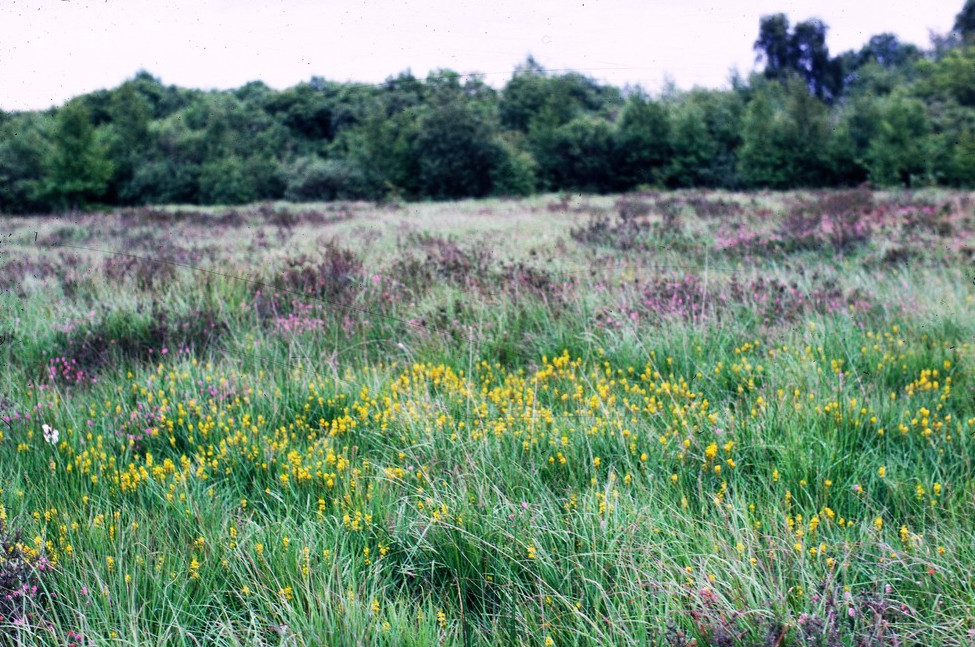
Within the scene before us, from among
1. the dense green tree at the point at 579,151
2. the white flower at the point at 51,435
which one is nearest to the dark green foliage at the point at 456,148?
the dense green tree at the point at 579,151

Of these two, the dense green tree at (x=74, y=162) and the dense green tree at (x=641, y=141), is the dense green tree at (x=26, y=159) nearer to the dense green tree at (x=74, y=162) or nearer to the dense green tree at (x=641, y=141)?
the dense green tree at (x=74, y=162)

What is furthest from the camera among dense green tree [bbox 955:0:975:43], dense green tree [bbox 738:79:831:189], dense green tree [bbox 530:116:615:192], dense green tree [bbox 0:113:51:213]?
dense green tree [bbox 530:116:615:192]

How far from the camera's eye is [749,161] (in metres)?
32.9

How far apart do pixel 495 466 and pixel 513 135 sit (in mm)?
35314

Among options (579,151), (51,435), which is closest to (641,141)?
(579,151)

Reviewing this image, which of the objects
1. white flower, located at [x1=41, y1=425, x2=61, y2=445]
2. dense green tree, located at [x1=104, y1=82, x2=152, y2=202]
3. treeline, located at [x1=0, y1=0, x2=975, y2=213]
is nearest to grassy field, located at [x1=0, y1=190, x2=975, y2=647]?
white flower, located at [x1=41, y1=425, x2=61, y2=445]

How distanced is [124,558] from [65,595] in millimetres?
180

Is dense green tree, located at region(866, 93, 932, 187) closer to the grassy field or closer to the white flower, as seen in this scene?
the grassy field

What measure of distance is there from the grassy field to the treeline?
164cm

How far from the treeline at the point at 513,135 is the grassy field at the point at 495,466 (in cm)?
164

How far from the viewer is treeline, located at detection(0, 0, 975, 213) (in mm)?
5719

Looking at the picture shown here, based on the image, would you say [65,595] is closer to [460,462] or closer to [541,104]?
[460,462]

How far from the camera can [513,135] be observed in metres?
36.0

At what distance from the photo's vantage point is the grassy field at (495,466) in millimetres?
1752
